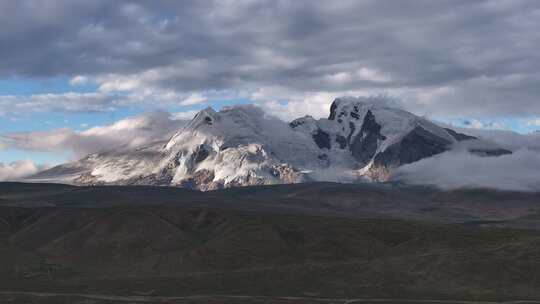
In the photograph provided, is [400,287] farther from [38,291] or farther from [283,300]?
[38,291]

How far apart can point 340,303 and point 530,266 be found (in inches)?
2389

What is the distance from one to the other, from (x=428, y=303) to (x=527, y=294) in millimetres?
27704

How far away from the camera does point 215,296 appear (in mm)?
176250

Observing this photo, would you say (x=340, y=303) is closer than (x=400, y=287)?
Yes

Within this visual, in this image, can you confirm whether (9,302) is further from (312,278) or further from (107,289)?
(312,278)

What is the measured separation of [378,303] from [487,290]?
33.4 metres

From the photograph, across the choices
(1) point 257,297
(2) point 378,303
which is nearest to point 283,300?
(1) point 257,297

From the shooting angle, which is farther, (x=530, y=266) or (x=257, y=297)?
(x=530, y=266)

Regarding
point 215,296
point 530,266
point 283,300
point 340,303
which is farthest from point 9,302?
point 530,266

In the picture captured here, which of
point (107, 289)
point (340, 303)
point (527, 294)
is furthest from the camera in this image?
point (107, 289)

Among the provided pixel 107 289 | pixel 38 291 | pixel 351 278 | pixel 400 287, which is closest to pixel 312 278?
pixel 351 278

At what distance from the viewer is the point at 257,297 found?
175500 millimetres

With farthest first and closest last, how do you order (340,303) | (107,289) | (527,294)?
(107,289) < (527,294) < (340,303)

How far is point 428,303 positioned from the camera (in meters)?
165
